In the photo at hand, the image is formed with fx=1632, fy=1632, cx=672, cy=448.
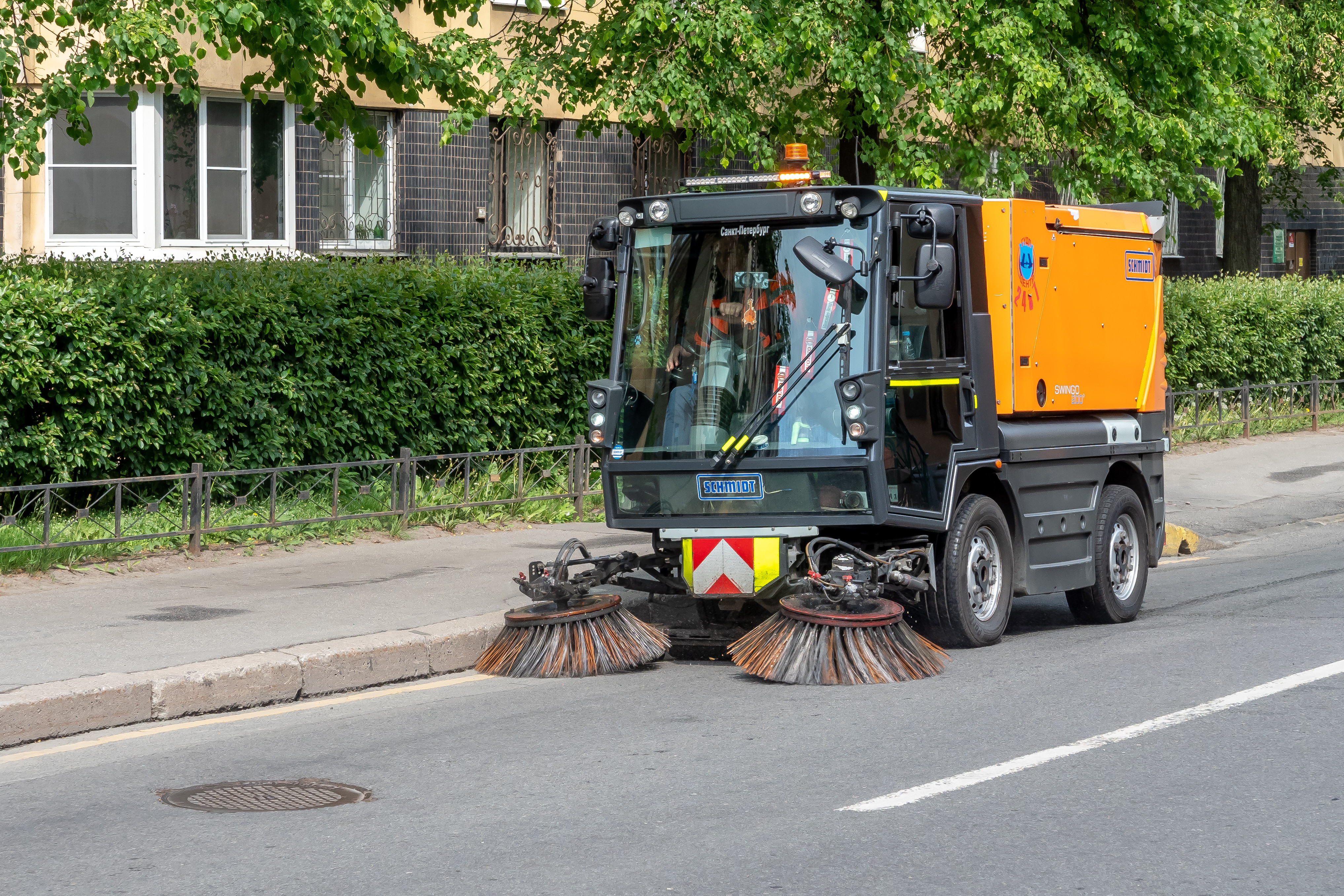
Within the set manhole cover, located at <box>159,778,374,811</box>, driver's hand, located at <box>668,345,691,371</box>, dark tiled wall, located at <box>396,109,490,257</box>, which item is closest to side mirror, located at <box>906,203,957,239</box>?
driver's hand, located at <box>668,345,691,371</box>

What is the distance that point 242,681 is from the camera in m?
8.05

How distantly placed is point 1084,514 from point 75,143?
12.4m

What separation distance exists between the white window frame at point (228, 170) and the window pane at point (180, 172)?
41 mm

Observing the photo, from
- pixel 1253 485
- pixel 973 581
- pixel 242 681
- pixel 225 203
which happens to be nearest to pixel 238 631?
pixel 242 681

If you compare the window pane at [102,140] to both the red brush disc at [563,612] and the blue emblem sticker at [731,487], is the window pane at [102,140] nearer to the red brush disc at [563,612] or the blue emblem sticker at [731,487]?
the red brush disc at [563,612]

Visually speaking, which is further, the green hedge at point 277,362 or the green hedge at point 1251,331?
the green hedge at point 1251,331

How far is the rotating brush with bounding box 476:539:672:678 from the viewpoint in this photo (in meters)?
8.45

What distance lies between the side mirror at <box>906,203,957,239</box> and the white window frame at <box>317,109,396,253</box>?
11.8 meters

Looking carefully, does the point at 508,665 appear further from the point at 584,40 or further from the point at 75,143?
the point at 75,143

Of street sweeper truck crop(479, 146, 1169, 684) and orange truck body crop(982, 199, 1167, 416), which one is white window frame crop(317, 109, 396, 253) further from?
orange truck body crop(982, 199, 1167, 416)

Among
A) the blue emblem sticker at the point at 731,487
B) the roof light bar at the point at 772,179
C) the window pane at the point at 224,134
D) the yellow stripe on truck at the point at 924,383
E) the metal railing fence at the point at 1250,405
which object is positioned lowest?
the blue emblem sticker at the point at 731,487

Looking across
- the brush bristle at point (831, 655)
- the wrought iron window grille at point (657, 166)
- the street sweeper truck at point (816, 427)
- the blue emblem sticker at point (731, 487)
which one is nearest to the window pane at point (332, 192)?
the wrought iron window grille at point (657, 166)

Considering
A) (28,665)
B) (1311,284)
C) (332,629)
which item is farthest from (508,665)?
(1311,284)

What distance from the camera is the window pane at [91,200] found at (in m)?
17.8
